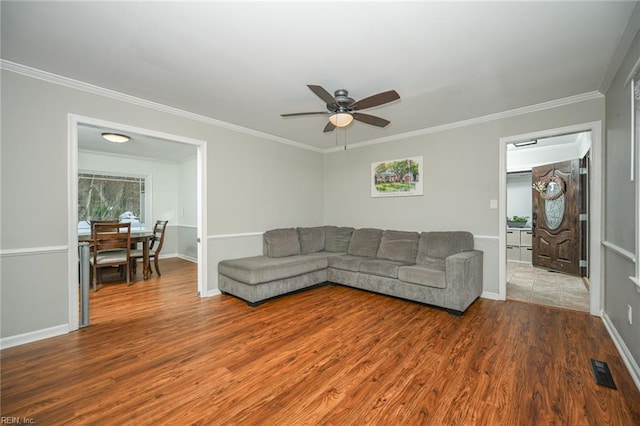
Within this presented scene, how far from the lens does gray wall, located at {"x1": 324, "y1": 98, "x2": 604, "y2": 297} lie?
3527 millimetres

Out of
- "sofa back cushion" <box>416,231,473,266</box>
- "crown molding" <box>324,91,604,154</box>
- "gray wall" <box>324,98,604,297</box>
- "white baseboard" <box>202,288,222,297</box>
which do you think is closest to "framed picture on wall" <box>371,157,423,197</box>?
"gray wall" <box>324,98,604,297</box>

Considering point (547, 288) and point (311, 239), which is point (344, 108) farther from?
point (547, 288)

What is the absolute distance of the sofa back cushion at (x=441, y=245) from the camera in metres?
3.82

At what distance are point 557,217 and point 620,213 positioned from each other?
351 centimetres

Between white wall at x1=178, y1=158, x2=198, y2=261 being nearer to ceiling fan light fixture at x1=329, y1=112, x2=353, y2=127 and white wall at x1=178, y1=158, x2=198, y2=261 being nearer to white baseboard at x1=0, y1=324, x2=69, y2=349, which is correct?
white baseboard at x1=0, y1=324, x2=69, y2=349

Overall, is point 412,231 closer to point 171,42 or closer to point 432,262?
point 432,262

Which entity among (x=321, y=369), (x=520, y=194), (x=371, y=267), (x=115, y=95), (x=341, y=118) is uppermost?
(x=115, y=95)

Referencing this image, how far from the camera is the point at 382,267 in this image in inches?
150

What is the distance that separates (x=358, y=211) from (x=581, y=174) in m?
4.07

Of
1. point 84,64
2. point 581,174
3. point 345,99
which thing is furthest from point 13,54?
point 581,174

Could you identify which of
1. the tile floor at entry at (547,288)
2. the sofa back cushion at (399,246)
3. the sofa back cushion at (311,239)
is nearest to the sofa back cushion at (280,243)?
the sofa back cushion at (311,239)

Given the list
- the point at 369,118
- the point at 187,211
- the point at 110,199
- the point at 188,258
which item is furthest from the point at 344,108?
the point at 110,199

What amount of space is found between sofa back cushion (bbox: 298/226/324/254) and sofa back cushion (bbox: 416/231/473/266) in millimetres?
1786

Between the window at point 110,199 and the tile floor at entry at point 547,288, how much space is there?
26.0 ft
